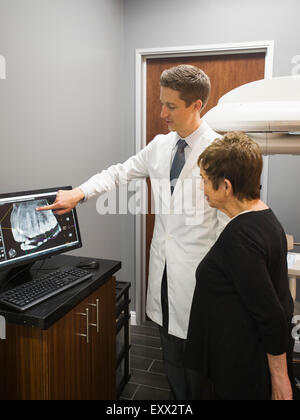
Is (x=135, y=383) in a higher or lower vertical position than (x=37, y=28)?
lower

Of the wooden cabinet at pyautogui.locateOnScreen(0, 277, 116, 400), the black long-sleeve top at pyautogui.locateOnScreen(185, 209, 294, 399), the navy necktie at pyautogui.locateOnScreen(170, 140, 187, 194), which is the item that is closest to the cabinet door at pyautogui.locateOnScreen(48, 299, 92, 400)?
the wooden cabinet at pyautogui.locateOnScreen(0, 277, 116, 400)

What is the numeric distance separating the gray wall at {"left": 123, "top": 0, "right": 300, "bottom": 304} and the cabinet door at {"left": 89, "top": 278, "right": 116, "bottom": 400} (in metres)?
1.50

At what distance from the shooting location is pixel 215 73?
2.69 m

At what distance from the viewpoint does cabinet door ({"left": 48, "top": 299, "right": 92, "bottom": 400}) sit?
1.20 meters

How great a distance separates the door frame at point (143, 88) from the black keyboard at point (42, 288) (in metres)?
1.45

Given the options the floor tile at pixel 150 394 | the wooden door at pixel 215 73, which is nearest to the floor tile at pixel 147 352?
the floor tile at pixel 150 394

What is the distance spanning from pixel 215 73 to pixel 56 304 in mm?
2111

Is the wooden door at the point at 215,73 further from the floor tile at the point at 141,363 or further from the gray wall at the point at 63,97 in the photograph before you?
the floor tile at the point at 141,363

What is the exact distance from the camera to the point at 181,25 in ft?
8.58

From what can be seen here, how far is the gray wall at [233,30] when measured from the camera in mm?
2441

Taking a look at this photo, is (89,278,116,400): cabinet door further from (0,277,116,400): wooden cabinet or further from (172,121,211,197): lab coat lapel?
(172,121,211,197): lab coat lapel
